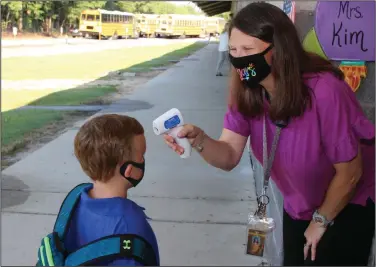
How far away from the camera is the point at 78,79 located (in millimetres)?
16000

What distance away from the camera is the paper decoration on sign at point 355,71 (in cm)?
261

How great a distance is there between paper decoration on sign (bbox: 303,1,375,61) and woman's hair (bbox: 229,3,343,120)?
68 cm

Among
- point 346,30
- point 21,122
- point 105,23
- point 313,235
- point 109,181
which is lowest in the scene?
point 21,122

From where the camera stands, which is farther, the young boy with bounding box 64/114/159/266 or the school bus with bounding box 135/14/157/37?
the school bus with bounding box 135/14/157/37

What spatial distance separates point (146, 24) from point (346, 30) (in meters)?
46.6

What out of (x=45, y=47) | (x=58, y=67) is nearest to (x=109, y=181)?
(x=58, y=67)

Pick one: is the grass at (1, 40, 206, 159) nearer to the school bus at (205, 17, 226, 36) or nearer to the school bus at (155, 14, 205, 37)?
the school bus at (155, 14, 205, 37)

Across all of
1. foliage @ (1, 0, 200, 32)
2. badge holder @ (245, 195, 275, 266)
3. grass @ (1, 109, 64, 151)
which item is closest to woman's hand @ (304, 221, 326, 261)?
badge holder @ (245, 195, 275, 266)

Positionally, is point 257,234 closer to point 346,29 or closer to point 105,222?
point 105,222

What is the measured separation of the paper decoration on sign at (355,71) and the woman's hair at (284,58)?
2.31ft

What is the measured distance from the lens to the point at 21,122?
9023 millimetres

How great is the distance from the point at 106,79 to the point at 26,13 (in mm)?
28059

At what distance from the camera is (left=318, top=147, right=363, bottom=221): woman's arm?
6.26 feet

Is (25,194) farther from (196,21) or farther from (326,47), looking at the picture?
(196,21)
